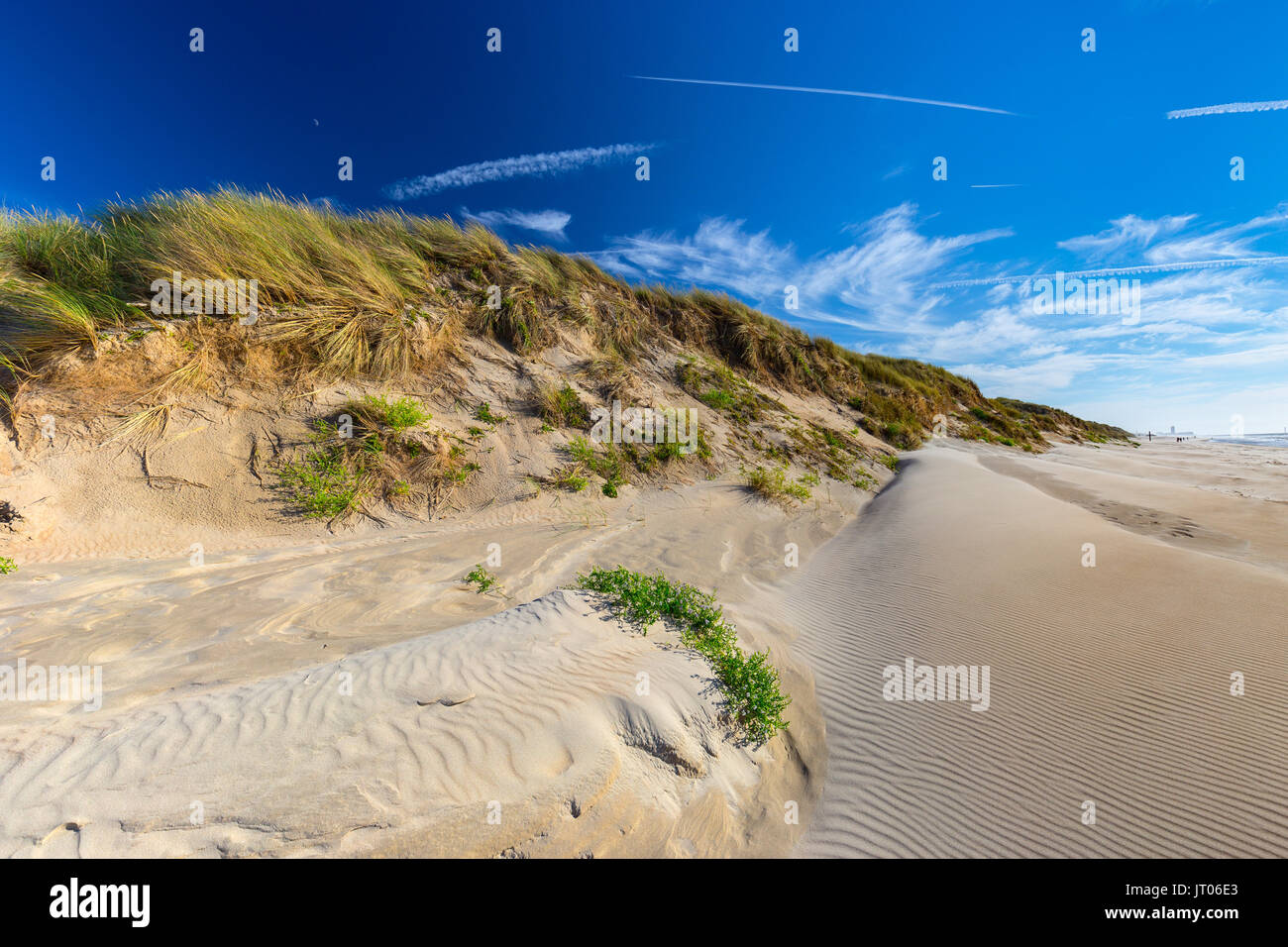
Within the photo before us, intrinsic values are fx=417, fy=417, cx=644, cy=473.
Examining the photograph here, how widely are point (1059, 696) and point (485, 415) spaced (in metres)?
8.40

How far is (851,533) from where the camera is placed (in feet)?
25.1

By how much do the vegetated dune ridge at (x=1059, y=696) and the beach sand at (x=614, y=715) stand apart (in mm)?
20

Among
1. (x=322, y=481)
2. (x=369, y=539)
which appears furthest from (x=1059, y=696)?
(x=322, y=481)

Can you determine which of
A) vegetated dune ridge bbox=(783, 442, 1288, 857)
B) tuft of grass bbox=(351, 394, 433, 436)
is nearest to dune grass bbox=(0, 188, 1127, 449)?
tuft of grass bbox=(351, 394, 433, 436)

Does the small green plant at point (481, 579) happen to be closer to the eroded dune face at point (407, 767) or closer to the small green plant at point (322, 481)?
the eroded dune face at point (407, 767)

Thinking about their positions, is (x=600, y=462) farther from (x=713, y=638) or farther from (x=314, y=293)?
(x=314, y=293)

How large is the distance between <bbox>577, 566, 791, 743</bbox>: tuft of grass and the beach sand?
0.52 ft

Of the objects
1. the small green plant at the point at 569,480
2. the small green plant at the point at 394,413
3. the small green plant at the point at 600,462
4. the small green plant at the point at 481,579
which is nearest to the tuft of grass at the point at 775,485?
the small green plant at the point at 600,462

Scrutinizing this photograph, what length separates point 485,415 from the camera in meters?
8.05

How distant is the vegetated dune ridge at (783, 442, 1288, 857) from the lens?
7.95 ft

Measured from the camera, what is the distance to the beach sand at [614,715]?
205 centimetres

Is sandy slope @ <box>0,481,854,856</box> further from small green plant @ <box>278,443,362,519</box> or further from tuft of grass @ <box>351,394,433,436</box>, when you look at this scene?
tuft of grass @ <box>351,394,433,436</box>
